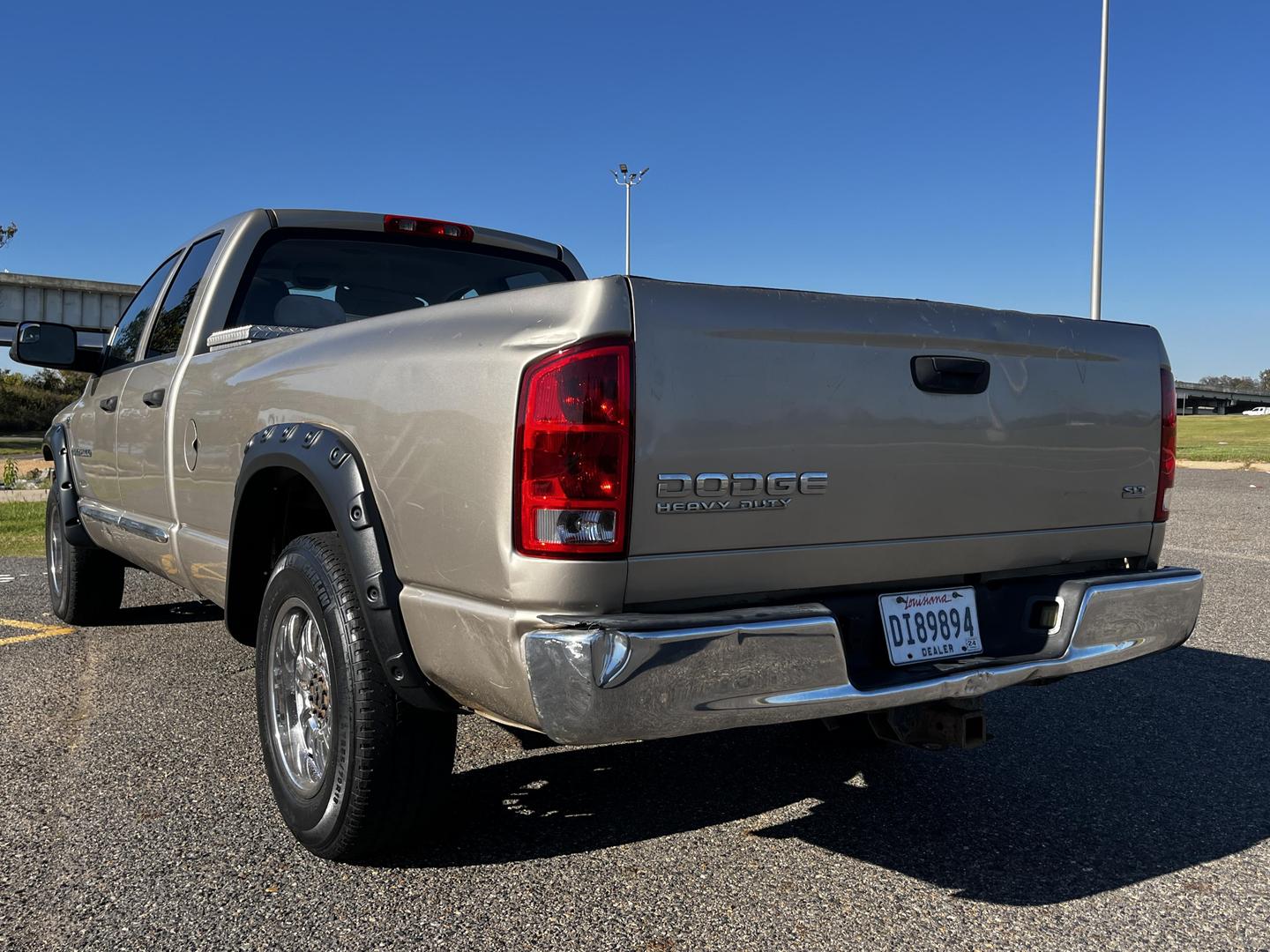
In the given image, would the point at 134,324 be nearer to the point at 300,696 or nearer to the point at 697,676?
the point at 300,696

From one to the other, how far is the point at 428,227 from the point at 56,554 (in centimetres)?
327

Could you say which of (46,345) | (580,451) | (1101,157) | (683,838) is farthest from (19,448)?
(580,451)

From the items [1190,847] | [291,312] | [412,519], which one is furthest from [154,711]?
[1190,847]

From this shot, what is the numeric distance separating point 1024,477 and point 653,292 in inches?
49.1

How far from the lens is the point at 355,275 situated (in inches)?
176

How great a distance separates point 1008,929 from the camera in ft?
8.55

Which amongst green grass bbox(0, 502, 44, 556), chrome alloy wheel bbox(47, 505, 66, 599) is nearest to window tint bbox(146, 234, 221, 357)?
chrome alloy wheel bbox(47, 505, 66, 599)

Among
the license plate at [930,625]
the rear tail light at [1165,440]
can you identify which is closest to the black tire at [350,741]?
the license plate at [930,625]

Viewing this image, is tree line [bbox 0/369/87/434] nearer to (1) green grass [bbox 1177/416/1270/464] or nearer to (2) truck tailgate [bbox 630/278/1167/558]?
(1) green grass [bbox 1177/416/1270/464]

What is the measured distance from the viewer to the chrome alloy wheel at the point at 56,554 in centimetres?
595

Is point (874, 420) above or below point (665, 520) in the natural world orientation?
above

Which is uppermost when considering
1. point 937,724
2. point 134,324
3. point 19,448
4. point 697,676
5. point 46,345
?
point 134,324

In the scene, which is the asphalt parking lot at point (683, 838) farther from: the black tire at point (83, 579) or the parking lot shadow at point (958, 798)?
the black tire at point (83, 579)

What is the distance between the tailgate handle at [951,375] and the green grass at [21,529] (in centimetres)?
934
